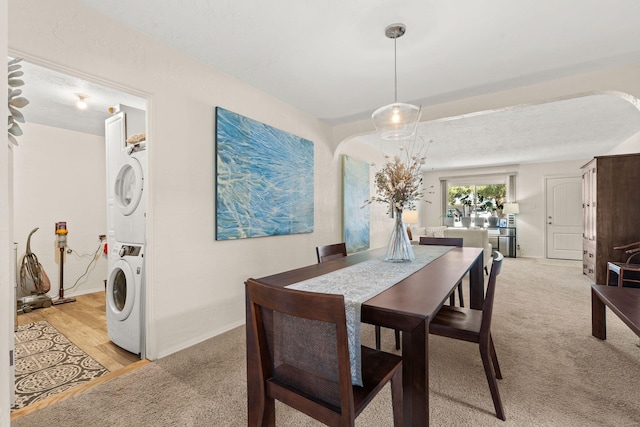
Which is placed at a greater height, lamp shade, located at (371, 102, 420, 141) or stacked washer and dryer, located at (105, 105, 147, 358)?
lamp shade, located at (371, 102, 420, 141)

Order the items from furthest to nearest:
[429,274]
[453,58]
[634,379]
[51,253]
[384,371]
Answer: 1. [51,253]
2. [453,58]
3. [634,379]
4. [429,274]
5. [384,371]

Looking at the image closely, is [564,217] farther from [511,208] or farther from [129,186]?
[129,186]

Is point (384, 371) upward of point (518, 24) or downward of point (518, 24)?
downward

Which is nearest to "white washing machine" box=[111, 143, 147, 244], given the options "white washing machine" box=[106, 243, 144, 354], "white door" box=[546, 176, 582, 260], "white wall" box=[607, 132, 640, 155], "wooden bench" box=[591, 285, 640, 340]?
"white washing machine" box=[106, 243, 144, 354]

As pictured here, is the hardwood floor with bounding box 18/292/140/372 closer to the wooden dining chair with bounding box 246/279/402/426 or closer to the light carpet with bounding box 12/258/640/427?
the light carpet with bounding box 12/258/640/427

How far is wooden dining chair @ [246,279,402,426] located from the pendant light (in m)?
1.65

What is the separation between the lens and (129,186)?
244 centimetres

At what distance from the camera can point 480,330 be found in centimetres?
153

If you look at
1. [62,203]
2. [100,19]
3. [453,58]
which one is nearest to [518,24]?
[453,58]

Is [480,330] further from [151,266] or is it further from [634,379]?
[151,266]

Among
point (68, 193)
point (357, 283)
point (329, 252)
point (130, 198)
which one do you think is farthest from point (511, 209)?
point (68, 193)

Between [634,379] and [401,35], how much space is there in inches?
108

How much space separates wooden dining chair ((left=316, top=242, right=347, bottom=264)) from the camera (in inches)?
89.4

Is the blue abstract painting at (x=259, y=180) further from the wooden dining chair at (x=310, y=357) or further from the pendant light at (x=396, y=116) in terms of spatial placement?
the wooden dining chair at (x=310, y=357)
